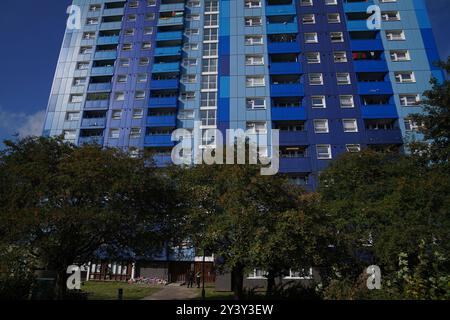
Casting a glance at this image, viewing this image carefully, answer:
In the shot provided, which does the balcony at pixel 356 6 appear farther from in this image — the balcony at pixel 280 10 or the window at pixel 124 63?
the window at pixel 124 63

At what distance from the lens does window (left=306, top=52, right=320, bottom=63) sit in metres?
47.7

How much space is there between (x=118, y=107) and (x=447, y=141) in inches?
1592

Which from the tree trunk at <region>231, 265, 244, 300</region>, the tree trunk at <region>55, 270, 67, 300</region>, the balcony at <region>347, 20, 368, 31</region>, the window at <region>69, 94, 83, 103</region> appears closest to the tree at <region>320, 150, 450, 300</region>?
the tree trunk at <region>231, 265, 244, 300</region>

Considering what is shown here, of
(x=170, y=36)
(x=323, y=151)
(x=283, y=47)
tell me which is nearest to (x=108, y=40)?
(x=170, y=36)

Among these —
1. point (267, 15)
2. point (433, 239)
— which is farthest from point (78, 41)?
point (433, 239)

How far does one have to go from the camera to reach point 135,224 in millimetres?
19094

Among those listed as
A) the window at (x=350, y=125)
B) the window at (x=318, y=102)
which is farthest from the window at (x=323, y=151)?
the window at (x=318, y=102)

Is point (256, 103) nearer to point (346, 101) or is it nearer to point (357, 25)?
point (346, 101)

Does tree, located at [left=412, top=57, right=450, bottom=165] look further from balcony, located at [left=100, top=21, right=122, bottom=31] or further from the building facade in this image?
balcony, located at [left=100, top=21, right=122, bottom=31]

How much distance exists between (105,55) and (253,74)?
22.8 metres

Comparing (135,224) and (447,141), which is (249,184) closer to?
(135,224)

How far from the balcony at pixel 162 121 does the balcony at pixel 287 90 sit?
13405mm

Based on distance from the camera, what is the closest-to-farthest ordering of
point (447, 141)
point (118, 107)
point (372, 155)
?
point (447, 141)
point (372, 155)
point (118, 107)

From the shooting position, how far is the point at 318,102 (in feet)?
148
